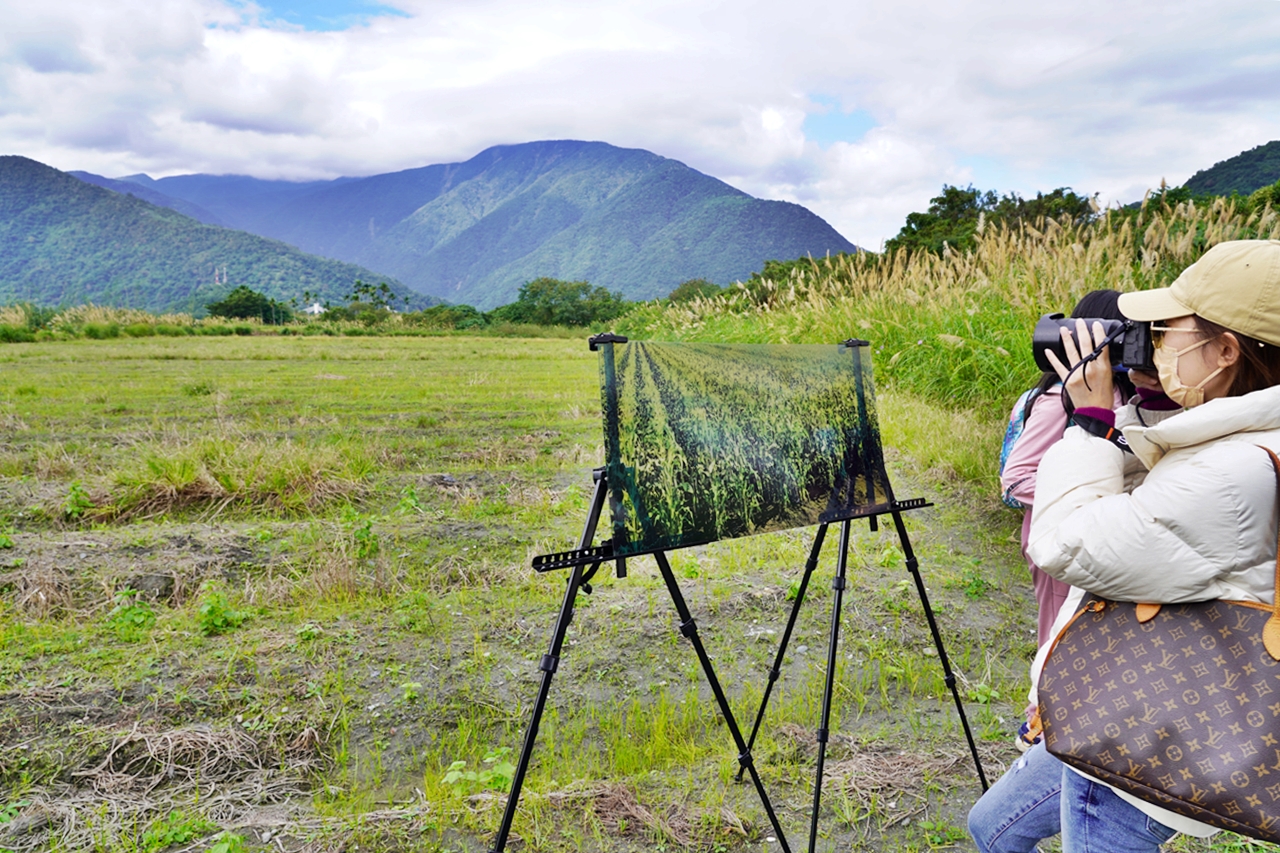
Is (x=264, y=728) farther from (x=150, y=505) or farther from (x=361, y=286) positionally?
(x=361, y=286)

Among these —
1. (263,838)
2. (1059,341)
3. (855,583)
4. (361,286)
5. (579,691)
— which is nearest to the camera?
(1059,341)

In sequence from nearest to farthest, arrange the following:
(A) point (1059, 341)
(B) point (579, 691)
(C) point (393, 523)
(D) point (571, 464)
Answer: (A) point (1059, 341), (B) point (579, 691), (C) point (393, 523), (D) point (571, 464)

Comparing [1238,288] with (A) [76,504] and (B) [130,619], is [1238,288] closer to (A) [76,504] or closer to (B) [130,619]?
(B) [130,619]

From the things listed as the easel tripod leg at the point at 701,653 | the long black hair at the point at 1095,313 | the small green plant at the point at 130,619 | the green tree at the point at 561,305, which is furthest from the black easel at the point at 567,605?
the green tree at the point at 561,305

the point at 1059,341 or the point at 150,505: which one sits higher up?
the point at 1059,341

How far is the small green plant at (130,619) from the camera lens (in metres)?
3.58

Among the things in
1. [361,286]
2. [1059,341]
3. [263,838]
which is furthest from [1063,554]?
[361,286]

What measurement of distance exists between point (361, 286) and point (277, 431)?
A: 1741 inches

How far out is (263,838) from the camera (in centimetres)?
238

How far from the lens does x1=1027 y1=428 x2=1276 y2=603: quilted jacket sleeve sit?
3.74ft

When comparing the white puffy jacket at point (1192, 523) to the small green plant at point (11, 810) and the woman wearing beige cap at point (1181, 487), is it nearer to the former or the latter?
the woman wearing beige cap at point (1181, 487)

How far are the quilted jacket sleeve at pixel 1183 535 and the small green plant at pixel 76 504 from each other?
598 centimetres

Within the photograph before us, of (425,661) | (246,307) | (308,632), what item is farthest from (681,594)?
(246,307)

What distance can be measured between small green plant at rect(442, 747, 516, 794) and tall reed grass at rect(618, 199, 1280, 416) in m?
4.19
